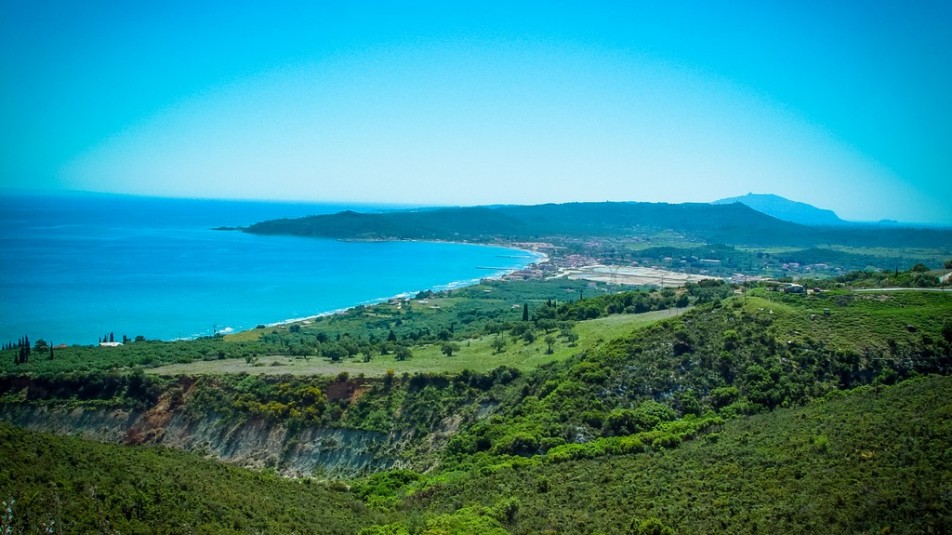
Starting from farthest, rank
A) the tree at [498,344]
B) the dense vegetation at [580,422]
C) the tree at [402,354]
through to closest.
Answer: the tree at [498,344], the tree at [402,354], the dense vegetation at [580,422]


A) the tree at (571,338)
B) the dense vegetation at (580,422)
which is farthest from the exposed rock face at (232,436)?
the tree at (571,338)

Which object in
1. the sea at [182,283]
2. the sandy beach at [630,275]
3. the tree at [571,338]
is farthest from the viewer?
the sandy beach at [630,275]

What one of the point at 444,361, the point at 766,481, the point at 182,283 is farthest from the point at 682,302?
the point at 182,283

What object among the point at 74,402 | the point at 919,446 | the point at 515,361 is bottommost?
the point at 74,402

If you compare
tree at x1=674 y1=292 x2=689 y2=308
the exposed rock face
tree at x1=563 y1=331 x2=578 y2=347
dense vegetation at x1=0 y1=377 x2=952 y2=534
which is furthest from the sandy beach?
dense vegetation at x1=0 y1=377 x2=952 y2=534

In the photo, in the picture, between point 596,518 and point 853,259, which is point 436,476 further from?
point 853,259

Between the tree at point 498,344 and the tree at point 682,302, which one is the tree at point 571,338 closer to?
the tree at point 498,344

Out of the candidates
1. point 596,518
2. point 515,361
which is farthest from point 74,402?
point 596,518

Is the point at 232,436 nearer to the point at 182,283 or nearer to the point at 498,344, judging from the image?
the point at 498,344
